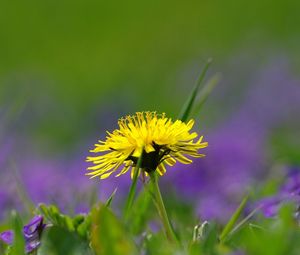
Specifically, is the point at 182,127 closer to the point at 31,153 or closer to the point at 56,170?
the point at 56,170

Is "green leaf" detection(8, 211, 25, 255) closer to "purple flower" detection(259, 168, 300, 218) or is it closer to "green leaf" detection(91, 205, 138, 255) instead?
"green leaf" detection(91, 205, 138, 255)

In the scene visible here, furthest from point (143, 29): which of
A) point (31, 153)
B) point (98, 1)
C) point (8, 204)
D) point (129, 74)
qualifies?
point (8, 204)

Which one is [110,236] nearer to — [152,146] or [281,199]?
[152,146]

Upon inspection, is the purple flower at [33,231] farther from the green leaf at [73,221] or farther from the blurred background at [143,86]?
the blurred background at [143,86]

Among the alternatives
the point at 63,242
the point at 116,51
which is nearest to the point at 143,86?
the point at 116,51

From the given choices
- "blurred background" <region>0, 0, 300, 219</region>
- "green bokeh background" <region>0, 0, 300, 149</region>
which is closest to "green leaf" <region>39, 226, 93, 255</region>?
"blurred background" <region>0, 0, 300, 219</region>
